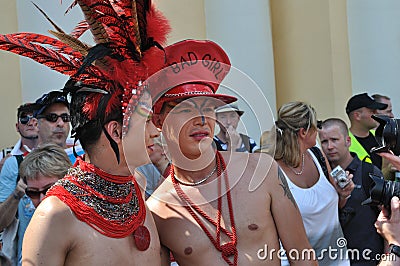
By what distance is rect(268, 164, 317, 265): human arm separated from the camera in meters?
3.31

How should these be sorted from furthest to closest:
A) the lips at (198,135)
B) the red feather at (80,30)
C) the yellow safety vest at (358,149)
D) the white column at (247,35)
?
1. the white column at (247,35)
2. the yellow safety vest at (358,149)
3. the lips at (198,135)
4. the red feather at (80,30)

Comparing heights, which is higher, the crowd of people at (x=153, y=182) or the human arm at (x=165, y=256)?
the crowd of people at (x=153, y=182)

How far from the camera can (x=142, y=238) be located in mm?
2848

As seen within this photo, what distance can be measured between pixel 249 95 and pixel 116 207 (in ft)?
3.81

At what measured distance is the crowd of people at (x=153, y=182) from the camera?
2727mm

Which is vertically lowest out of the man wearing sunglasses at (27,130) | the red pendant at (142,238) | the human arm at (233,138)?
the red pendant at (142,238)

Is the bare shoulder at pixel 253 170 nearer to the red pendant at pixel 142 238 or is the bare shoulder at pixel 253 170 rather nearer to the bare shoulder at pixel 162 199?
the bare shoulder at pixel 162 199

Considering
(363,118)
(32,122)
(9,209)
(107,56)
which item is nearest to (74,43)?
(107,56)

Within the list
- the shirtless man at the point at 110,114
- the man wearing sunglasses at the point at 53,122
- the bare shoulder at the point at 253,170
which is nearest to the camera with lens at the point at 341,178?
the bare shoulder at the point at 253,170

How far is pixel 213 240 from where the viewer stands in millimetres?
3248

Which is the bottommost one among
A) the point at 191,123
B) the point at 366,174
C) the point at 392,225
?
the point at 366,174

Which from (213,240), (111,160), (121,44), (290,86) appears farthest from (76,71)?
(290,86)

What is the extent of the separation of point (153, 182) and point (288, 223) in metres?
1.25

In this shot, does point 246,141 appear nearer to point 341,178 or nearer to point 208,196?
point 341,178
